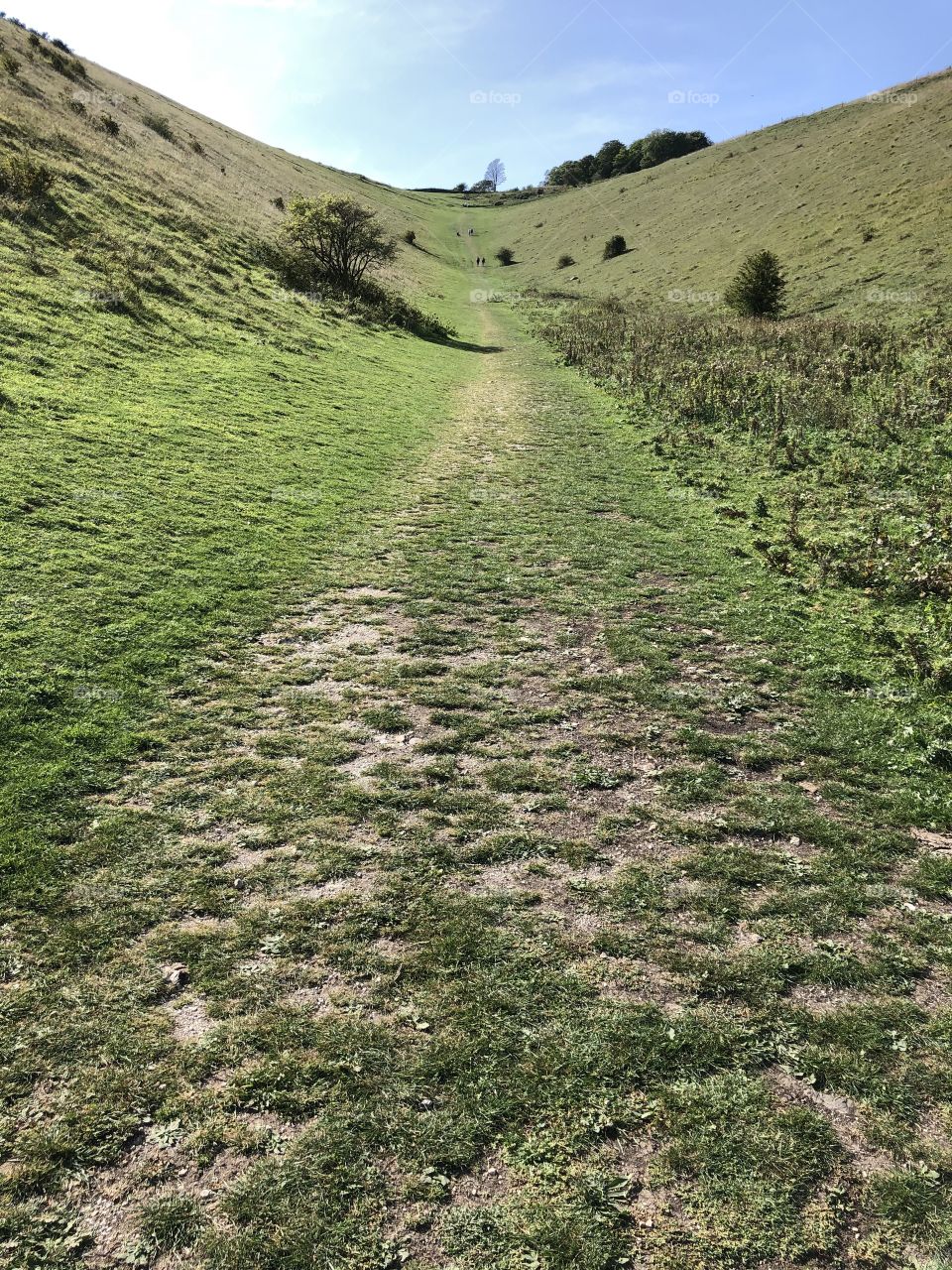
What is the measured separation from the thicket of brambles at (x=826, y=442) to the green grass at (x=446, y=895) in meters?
0.85

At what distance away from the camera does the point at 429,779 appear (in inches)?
295

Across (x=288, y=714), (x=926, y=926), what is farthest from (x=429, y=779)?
(x=926, y=926)

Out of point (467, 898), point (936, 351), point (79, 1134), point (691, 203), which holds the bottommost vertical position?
point (79, 1134)

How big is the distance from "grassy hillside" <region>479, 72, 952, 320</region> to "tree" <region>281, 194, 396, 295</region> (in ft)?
70.5

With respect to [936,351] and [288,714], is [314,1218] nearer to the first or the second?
[288,714]

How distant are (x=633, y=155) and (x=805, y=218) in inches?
4100

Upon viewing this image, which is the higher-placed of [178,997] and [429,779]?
[429,779]

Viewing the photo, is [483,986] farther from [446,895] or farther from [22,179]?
[22,179]

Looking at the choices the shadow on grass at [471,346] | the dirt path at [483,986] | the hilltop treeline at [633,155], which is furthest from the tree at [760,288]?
the hilltop treeline at [633,155]

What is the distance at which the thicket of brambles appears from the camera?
11836mm

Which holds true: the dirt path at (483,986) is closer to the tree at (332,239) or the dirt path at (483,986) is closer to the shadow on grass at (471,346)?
the shadow on grass at (471,346)

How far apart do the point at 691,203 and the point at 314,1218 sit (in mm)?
88207

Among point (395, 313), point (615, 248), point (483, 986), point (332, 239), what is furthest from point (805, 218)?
point (483, 986)

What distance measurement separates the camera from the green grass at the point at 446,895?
396 centimetres
